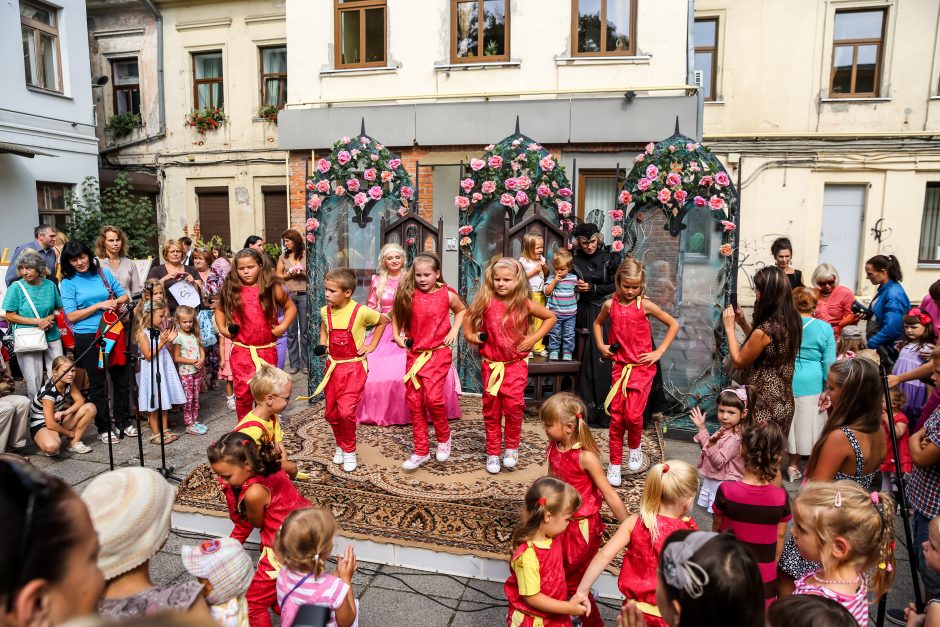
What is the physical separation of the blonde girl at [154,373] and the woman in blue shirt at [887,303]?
23.4 feet

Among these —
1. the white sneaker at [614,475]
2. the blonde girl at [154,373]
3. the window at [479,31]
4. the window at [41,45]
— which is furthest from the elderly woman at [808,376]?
the window at [41,45]

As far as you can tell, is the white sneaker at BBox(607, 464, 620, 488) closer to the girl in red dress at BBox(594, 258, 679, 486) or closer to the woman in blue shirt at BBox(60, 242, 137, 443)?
the girl in red dress at BBox(594, 258, 679, 486)

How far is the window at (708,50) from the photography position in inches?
591

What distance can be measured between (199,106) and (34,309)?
11.8 meters

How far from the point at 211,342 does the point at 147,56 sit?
12.5 meters

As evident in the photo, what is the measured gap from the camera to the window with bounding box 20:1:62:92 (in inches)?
519

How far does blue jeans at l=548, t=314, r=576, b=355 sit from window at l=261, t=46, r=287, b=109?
11.6m

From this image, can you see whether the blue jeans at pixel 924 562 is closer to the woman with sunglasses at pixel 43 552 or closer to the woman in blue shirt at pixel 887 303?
the woman in blue shirt at pixel 887 303

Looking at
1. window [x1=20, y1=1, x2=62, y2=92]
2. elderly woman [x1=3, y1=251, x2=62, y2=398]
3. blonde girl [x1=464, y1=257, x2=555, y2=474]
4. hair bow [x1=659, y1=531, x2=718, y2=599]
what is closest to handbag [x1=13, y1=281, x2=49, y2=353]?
elderly woman [x1=3, y1=251, x2=62, y2=398]

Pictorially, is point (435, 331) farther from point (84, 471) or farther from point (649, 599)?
point (84, 471)

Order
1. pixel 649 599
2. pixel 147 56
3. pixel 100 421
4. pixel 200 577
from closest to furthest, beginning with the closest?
1. pixel 200 577
2. pixel 649 599
3. pixel 100 421
4. pixel 147 56

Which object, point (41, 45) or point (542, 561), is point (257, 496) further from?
point (41, 45)

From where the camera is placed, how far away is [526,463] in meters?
5.49

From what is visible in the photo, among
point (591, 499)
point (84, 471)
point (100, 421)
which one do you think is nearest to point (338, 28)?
point (100, 421)
